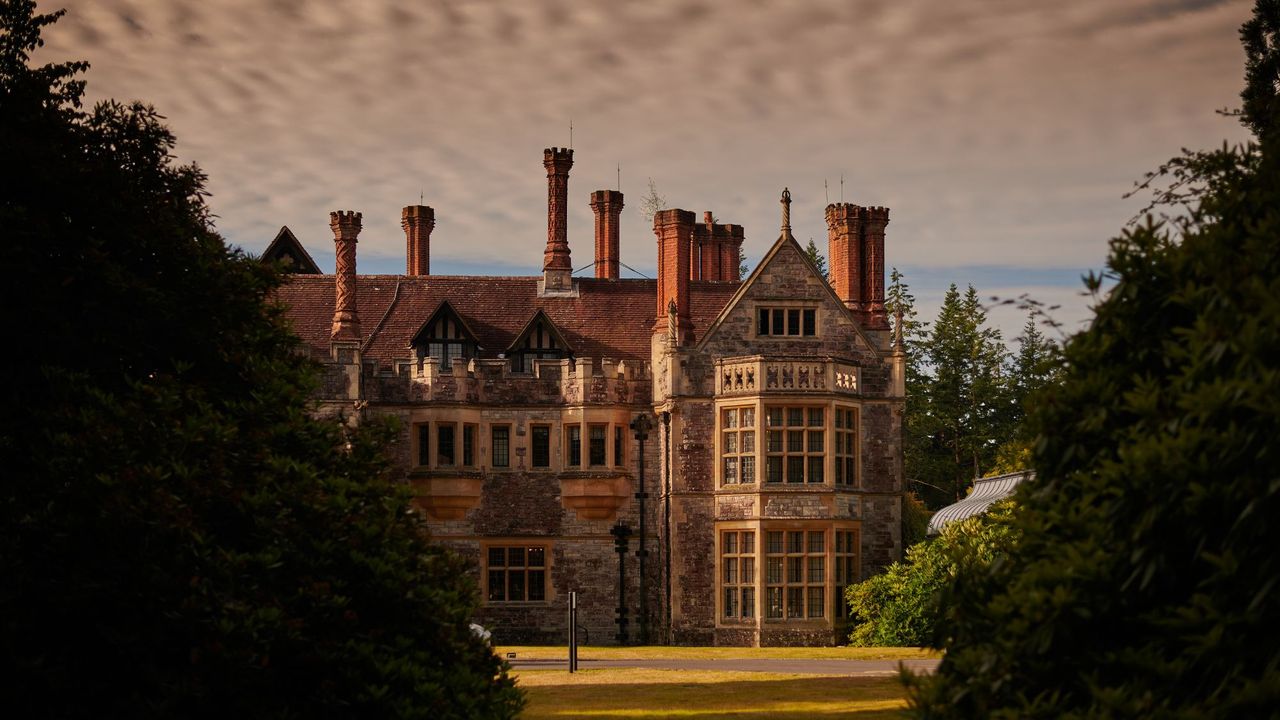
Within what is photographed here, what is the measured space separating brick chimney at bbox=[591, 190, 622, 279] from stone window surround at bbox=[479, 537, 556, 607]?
822 centimetres

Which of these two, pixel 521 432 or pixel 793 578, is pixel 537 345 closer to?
pixel 521 432

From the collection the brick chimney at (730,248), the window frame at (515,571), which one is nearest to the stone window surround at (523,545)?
the window frame at (515,571)

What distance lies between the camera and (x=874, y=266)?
38.7 metres

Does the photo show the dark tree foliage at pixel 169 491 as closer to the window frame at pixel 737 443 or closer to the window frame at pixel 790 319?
the window frame at pixel 737 443

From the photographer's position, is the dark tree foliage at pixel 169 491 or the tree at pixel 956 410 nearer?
the dark tree foliage at pixel 169 491

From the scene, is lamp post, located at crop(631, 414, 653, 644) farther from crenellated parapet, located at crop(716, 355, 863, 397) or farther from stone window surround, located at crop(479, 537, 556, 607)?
crenellated parapet, located at crop(716, 355, 863, 397)

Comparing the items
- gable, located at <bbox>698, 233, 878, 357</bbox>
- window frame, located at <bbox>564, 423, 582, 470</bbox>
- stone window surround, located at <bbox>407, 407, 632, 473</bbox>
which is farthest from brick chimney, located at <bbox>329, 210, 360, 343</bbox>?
gable, located at <bbox>698, 233, 878, 357</bbox>

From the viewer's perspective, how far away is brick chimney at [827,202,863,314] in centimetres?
3803

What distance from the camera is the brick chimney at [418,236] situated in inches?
1763

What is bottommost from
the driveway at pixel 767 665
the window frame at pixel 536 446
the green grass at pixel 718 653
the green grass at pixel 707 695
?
the green grass at pixel 718 653

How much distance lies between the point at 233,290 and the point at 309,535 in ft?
8.02

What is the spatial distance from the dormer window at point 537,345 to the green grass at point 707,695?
15.7 meters

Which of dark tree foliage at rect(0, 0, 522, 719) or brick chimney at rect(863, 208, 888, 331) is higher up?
brick chimney at rect(863, 208, 888, 331)

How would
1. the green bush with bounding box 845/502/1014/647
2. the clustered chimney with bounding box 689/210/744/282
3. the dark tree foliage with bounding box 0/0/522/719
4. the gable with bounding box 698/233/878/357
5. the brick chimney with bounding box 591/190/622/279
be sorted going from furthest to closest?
the clustered chimney with bounding box 689/210/744/282 → the brick chimney with bounding box 591/190/622/279 → the gable with bounding box 698/233/878/357 → the green bush with bounding box 845/502/1014/647 → the dark tree foliage with bounding box 0/0/522/719
